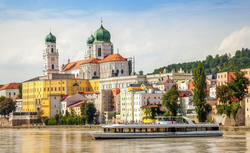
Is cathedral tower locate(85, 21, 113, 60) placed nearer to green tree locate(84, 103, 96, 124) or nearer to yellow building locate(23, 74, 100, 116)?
yellow building locate(23, 74, 100, 116)

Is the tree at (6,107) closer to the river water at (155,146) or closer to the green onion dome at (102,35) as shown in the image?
the green onion dome at (102,35)

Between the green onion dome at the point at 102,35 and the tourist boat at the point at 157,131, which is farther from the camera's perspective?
the green onion dome at the point at 102,35

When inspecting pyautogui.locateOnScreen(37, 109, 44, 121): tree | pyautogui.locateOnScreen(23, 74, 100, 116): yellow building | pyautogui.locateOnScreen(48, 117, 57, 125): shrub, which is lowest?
pyautogui.locateOnScreen(48, 117, 57, 125): shrub

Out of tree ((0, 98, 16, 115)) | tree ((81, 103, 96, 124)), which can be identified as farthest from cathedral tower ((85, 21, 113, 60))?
tree ((81, 103, 96, 124))

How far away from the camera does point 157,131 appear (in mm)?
75062

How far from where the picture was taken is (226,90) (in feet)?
331

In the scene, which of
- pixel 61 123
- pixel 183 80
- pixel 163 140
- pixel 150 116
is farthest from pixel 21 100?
pixel 163 140

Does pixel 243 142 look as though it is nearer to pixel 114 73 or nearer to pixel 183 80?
pixel 183 80

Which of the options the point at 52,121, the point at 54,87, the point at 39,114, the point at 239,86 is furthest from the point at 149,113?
the point at 54,87

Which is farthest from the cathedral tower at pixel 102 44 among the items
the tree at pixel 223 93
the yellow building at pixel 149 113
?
the tree at pixel 223 93

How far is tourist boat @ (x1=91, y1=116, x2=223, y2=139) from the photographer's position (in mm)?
74562

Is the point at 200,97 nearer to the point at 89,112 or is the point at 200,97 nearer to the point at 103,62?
the point at 89,112

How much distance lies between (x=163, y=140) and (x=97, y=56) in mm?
126244

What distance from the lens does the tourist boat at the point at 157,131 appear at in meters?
74.6
